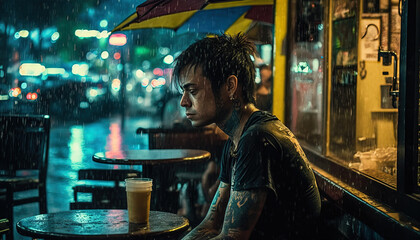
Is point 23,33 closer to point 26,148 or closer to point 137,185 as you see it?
point 26,148

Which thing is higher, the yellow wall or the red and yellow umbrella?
the red and yellow umbrella

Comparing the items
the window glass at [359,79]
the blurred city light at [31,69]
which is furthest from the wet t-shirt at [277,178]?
the blurred city light at [31,69]

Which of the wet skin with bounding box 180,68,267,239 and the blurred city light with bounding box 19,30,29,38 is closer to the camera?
the wet skin with bounding box 180,68,267,239

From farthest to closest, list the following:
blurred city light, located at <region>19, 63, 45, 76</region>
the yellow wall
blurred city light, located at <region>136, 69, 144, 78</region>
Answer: blurred city light, located at <region>136, 69, 144, 78</region>, blurred city light, located at <region>19, 63, 45, 76</region>, the yellow wall

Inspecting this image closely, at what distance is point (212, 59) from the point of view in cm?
282

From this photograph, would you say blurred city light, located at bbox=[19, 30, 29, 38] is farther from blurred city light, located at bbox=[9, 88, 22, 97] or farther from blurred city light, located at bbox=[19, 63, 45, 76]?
blurred city light, located at bbox=[9, 88, 22, 97]

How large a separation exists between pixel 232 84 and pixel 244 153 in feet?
1.60

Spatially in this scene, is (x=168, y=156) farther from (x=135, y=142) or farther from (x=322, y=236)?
(x=135, y=142)

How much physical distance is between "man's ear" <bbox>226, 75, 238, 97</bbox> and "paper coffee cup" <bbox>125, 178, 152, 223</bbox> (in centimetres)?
64

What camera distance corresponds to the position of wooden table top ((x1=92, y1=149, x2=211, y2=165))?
17.0 feet

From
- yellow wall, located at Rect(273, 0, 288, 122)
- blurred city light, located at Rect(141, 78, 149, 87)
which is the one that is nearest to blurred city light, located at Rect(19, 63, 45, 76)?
blurred city light, located at Rect(141, 78, 149, 87)

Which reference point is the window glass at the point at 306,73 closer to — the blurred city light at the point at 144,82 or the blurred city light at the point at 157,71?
the blurred city light at the point at 144,82

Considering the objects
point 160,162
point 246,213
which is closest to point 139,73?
point 160,162

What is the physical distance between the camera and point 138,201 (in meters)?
2.90
